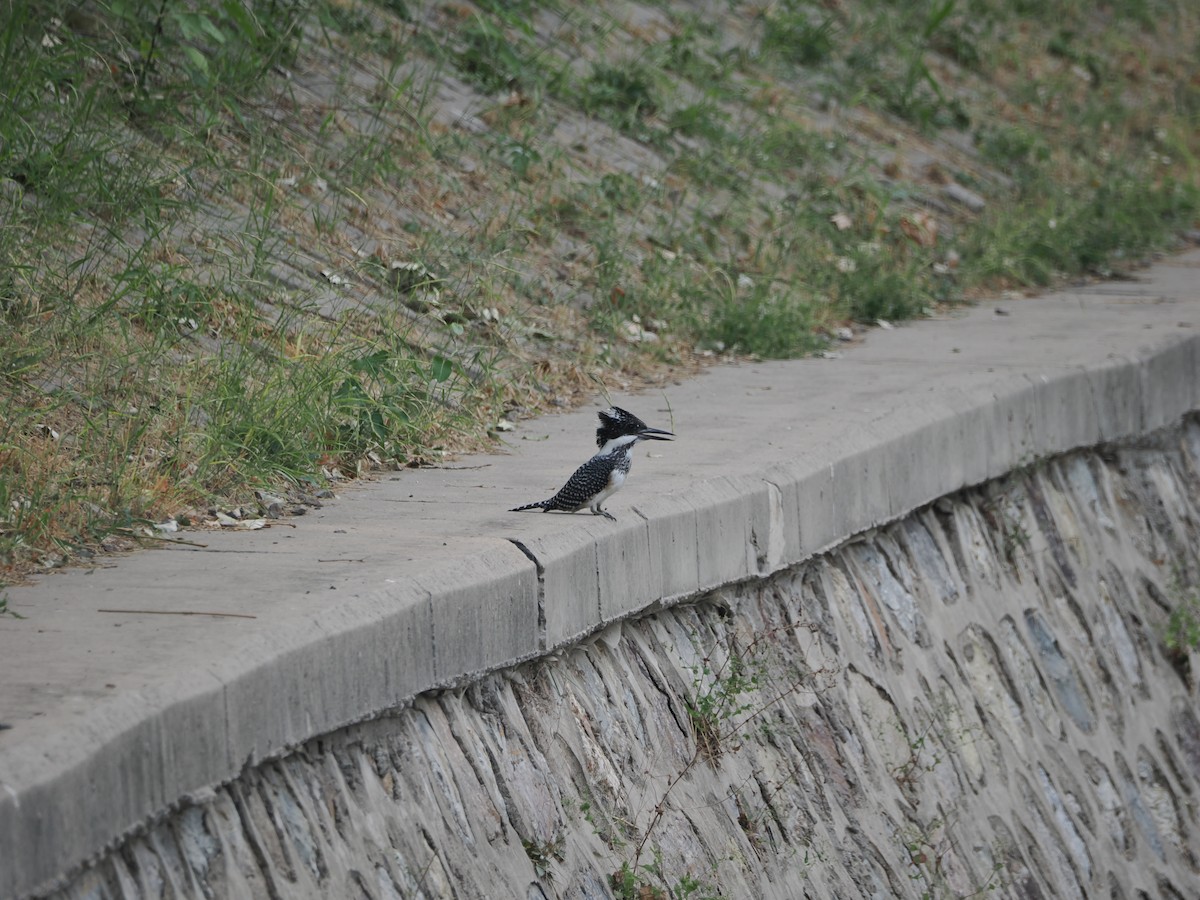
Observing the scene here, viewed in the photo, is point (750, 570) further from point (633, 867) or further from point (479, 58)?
point (479, 58)

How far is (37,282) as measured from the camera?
476 cm

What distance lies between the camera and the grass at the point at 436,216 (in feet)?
14.6

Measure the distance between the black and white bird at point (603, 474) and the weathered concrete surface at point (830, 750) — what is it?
1.23 feet

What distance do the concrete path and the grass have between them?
33 centimetres

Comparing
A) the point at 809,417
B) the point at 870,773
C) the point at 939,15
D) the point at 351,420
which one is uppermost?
the point at 939,15

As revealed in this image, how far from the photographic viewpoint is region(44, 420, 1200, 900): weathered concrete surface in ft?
10.00

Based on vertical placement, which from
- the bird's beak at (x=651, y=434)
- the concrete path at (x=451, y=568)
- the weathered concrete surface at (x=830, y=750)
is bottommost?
the weathered concrete surface at (x=830, y=750)

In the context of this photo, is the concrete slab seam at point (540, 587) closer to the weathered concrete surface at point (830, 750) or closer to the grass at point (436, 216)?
the weathered concrete surface at point (830, 750)

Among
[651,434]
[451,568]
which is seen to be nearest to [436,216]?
[651,434]

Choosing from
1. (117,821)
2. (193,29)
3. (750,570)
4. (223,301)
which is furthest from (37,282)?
(117,821)

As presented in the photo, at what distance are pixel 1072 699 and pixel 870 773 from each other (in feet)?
5.46

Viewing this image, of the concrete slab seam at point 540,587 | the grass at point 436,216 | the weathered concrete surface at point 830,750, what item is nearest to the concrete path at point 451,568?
the concrete slab seam at point 540,587

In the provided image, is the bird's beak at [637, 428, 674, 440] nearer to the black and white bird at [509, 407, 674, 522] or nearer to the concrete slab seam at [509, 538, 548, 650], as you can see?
the black and white bird at [509, 407, 674, 522]

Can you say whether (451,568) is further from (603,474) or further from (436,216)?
(436,216)
